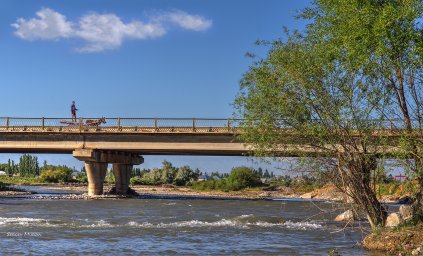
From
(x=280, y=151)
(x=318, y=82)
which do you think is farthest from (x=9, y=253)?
(x=318, y=82)

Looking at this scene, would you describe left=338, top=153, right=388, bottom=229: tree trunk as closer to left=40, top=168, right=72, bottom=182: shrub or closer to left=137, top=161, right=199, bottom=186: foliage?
left=137, top=161, right=199, bottom=186: foliage

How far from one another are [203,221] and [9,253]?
16137mm

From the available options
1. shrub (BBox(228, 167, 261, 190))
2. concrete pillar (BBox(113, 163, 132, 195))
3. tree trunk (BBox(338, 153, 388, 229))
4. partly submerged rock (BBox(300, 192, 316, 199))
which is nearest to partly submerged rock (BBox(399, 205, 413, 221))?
tree trunk (BBox(338, 153, 388, 229))

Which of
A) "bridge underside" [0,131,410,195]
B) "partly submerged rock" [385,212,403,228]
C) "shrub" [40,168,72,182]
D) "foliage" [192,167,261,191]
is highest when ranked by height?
"bridge underside" [0,131,410,195]

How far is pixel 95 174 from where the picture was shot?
6506 cm

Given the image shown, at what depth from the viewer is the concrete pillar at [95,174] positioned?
64.1 m

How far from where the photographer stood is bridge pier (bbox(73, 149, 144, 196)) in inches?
2425

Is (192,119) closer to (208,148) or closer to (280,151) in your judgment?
(208,148)

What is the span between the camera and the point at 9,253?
21.2 m

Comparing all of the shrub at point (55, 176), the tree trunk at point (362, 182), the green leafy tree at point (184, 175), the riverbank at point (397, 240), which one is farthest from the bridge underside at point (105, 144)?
the shrub at point (55, 176)

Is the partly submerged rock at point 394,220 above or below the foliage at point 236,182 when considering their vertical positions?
below

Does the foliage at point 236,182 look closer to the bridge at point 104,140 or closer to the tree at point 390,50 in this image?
the bridge at point 104,140

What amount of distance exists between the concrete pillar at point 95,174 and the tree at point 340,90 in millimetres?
42178

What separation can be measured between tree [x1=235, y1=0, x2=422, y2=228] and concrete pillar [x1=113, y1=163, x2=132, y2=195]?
45.8 meters
